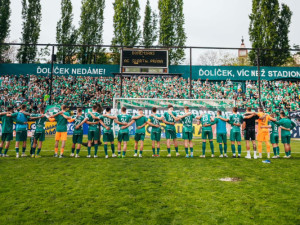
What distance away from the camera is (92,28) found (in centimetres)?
3325

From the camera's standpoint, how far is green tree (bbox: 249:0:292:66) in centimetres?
2886

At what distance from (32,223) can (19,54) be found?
3207 centimetres

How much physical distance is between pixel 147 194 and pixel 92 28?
33.8 metres

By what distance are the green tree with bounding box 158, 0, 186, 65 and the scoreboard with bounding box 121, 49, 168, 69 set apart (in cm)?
1400

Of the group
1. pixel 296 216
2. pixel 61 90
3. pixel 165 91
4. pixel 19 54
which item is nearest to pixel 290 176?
pixel 296 216

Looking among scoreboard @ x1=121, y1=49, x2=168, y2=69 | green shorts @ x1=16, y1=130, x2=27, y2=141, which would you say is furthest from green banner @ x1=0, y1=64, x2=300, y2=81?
green shorts @ x1=16, y1=130, x2=27, y2=141

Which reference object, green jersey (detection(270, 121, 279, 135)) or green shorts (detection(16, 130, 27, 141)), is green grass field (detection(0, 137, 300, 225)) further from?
green jersey (detection(270, 121, 279, 135))

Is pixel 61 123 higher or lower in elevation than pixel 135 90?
lower

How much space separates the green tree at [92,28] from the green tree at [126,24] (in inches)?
102

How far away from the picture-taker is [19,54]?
29.0 meters

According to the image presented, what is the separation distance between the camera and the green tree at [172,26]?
31.2m

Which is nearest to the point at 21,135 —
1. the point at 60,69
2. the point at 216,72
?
the point at 60,69

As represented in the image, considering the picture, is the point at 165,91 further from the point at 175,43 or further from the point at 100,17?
the point at 100,17

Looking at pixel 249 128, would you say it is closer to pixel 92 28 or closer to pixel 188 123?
pixel 188 123
